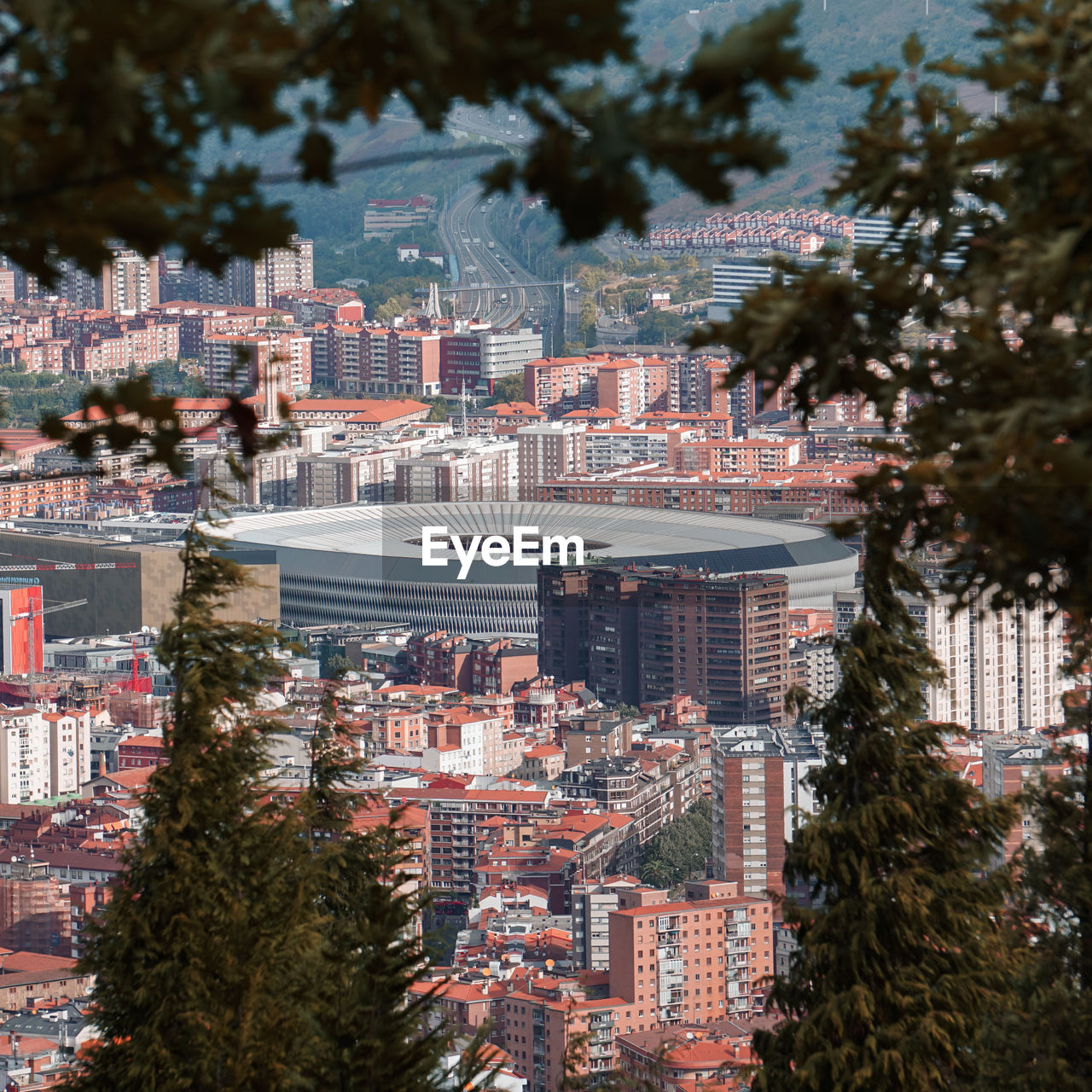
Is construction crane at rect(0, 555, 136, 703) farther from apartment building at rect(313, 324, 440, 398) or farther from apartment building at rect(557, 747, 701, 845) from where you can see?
apartment building at rect(313, 324, 440, 398)

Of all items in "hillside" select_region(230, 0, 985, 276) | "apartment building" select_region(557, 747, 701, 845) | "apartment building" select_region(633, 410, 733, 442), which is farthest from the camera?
"hillside" select_region(230, 0, 985, 276)

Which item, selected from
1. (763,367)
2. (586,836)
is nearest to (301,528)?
(586,836)

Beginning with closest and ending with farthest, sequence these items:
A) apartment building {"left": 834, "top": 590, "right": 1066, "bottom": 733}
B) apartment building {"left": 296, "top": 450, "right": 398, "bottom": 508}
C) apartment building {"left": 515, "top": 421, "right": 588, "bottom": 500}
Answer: apartment building {"left": 834, "top": 590, "right": 1066, "bottom": 733}, apartment building {"left": 296, "top": 450, "right": 398, "bottom": 508}, apartment building {"left": 515, "top": 421, "right": 588, "bottom": 500}

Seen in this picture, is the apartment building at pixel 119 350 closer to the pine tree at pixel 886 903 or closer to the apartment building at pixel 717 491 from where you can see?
the apartment building at pixel 717 491

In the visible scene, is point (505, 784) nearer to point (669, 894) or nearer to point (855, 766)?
point (669, 894)

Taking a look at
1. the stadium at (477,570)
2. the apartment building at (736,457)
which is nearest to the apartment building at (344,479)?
the apartment building at (736,457)

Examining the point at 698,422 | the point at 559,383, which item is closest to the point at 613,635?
the point at 698,422

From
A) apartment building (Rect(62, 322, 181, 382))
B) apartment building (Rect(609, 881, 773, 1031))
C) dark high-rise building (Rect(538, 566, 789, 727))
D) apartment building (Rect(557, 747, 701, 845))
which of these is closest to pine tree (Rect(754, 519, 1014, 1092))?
apartment building (Rect(609, 881, 773, 1031))
